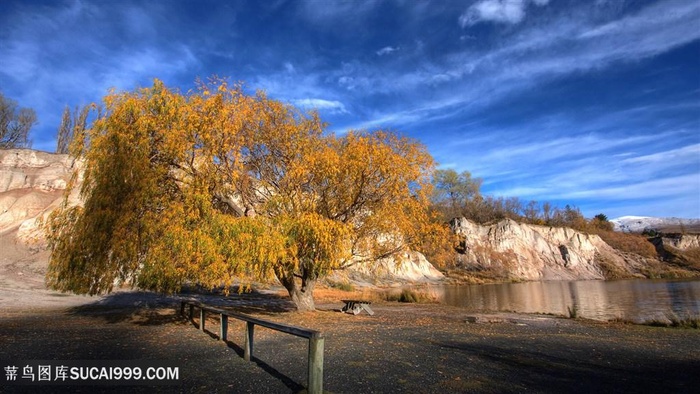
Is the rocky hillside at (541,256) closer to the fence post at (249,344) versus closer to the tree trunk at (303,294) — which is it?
the tree trunk at (303,294)

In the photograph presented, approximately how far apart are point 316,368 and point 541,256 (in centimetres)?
8522

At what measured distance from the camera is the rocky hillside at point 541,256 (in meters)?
75.6

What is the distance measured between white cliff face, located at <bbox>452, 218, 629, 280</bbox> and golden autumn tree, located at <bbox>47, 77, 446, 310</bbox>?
61836mm

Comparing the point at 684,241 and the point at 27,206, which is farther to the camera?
the point at 684,241

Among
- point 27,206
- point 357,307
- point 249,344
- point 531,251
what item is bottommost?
point 357,307

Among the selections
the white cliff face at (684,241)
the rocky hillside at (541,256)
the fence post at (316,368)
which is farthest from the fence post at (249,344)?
the white cliff face at (684,241)

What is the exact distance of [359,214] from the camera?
18156 millimetres

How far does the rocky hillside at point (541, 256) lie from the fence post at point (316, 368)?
71.1m

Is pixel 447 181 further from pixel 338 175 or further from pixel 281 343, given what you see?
pixel 281 343

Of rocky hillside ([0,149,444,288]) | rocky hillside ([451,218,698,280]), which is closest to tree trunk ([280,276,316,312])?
rocky hillside ([0,149,444,288])

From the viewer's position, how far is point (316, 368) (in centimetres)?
598

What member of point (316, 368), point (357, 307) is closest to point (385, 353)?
point (316, 368)

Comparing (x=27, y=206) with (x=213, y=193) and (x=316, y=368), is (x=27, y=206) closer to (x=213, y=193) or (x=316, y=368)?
(x=213, y=193)

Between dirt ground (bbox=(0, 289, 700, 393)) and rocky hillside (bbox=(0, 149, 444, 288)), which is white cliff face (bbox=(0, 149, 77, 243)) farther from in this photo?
dirt ground (bbox=(0, 289, 700, 393))
